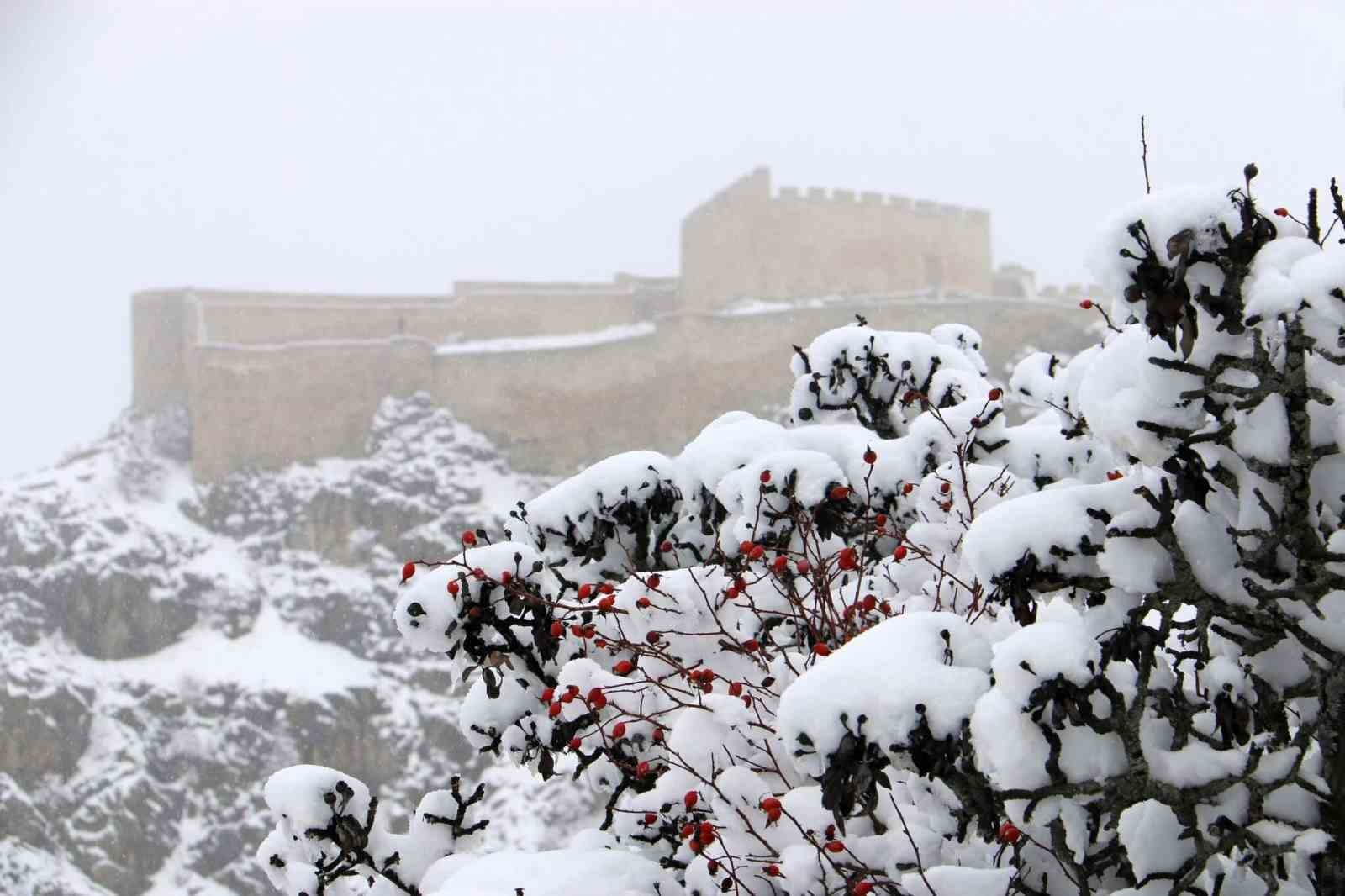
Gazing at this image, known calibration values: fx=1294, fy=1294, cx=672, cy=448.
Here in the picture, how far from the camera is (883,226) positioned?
A: 1346 inches

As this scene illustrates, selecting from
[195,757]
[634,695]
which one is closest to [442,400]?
[195,757]

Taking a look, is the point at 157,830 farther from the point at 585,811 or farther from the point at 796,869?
the point at 796,869

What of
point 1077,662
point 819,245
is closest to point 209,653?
point 819,245

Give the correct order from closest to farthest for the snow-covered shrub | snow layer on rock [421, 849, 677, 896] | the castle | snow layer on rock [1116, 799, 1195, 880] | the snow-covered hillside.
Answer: the snow-covered shrub, snow layer on rock [1116, 799, 1195, 880], snow layer on rock [421, 849, 677, 896], the snow-covered hillside, the castle

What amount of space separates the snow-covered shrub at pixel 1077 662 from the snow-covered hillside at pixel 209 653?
18.0 meters

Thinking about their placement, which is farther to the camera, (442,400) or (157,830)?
(442,400)

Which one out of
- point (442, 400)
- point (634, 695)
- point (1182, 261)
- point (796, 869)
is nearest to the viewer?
point (1182, 261)

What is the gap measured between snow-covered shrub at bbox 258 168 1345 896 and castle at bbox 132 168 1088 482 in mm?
25978

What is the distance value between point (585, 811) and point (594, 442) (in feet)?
37.3

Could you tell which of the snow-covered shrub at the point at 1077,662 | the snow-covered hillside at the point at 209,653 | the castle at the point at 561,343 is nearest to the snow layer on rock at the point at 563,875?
the snow-covered shrub at the point at 1077,662

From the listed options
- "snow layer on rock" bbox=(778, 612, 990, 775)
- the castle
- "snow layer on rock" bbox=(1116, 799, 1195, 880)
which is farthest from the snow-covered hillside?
"snow layer on rock" bbox=(778, 612, 990, 775)

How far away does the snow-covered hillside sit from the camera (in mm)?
22281

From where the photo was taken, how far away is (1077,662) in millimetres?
2557

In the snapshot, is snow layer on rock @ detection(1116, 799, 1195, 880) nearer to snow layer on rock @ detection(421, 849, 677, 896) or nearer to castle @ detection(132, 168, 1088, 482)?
snow layer on rock @ detection(421, 849, 677, 896)
